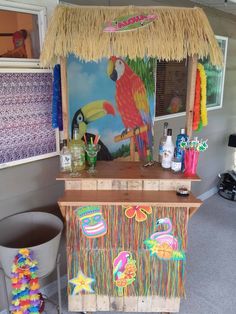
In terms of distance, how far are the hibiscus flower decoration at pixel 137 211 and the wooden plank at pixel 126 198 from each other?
73 mm

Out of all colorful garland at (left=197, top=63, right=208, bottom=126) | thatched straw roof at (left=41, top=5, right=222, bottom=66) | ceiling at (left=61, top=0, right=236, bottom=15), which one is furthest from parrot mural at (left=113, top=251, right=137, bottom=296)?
ceiling at (left=61, top=0, right=236, bottom=15)

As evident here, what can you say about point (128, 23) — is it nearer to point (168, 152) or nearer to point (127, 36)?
point (127, 36)

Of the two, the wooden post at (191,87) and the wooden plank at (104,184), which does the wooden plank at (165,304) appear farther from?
the wooden post at (191,87)

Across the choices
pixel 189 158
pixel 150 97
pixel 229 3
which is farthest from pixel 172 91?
pixel 189 158

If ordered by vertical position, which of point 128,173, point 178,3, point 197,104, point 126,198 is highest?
point 178,3

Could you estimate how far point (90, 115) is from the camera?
7.46 feet

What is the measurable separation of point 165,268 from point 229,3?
274 centimetres

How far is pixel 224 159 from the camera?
438 cm

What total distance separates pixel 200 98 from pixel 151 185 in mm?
661

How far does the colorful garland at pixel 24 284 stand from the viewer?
5.23 feet

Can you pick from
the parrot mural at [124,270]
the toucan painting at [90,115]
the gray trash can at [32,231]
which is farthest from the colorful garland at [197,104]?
the gray trash can at [32,231]

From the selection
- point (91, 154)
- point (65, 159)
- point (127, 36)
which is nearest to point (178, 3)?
point (127, 36)

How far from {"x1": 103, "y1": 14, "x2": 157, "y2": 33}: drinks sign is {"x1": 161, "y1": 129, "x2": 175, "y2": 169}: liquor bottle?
66 centimetres

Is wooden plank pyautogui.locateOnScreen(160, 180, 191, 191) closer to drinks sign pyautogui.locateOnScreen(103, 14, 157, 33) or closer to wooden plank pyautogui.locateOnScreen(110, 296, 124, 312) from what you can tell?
wooden plank pyautogui.locateOnScreen(110, 296, 124, 312)
